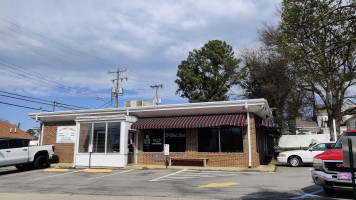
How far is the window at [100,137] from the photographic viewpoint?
16812 millimetres

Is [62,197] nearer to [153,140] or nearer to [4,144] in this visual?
[4,144]

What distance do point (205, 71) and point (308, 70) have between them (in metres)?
27.9

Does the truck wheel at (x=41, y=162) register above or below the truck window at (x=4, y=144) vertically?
below

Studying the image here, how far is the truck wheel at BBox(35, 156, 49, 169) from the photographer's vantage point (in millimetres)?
16633

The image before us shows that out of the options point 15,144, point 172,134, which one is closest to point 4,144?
point 15,144

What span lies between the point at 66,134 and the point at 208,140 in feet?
33.7

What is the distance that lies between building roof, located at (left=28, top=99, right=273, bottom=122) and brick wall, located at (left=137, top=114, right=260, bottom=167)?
41.1 inches

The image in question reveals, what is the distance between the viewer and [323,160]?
24.7 feet

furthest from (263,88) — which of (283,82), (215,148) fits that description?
(215,148)

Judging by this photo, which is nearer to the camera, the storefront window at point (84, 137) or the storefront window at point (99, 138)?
the storefront window at point (99, 138)

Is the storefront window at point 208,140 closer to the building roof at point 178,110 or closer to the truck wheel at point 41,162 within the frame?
the building roof at point 178,110

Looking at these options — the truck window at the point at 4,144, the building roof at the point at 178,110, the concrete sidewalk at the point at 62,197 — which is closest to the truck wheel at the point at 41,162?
the truck window at the point at 4,144

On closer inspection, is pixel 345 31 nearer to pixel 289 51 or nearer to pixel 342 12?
pixel 342 12

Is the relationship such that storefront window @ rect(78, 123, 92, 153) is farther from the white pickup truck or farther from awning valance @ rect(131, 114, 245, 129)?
awning valance @ rect(131, 114, 245, 129)
